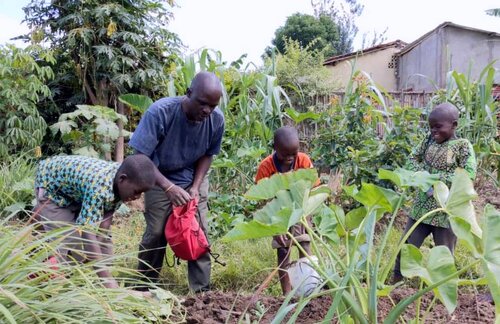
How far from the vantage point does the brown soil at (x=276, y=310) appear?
2566 mm

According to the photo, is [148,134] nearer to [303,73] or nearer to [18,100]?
[18,100]

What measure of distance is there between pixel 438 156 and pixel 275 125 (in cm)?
205

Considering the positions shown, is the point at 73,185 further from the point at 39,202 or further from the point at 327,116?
the point at 327,116

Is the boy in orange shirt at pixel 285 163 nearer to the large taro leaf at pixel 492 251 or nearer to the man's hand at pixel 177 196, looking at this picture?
the man's hand at pixel 177 196

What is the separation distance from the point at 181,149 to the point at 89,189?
2.50 ft

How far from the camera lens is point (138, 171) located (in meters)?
2.51

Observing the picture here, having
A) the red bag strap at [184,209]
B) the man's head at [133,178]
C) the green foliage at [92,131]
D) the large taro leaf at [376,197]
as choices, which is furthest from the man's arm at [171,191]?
the green foliage at [92,131]

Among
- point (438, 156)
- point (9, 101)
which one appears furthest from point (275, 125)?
point (9, 101)

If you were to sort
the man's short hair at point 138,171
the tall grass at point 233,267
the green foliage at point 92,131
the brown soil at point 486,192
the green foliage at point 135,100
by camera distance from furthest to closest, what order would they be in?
the green foliage at point 92,131, the brown soil at point 486,192, the green foliage at point 135,100, the tall grass at point 233,267, the man's short hair at point 138,171

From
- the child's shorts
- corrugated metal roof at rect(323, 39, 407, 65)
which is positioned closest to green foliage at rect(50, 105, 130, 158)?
the child's shorts

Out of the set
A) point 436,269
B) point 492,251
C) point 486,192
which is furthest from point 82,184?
point 486,192

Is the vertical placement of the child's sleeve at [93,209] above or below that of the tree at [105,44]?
below

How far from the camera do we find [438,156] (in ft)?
11.3

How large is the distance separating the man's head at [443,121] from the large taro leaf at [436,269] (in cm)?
165
